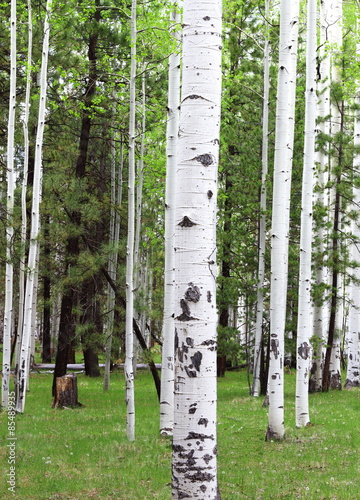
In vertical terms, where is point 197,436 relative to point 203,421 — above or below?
below

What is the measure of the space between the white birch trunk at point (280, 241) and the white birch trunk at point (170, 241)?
163 centimetres

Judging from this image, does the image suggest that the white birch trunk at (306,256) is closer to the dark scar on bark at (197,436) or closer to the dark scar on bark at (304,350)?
the dark scar on bark at (304,350)

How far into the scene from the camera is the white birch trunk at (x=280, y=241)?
8.57 m

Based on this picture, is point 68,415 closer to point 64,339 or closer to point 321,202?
point 64,339

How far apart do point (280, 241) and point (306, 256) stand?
4.75 feet

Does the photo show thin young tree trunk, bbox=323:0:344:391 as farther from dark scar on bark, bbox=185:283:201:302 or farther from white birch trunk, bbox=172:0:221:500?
dark scar on bark, bbox=185:283:201:302

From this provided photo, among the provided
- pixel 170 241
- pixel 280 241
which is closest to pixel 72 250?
pixel 170 241

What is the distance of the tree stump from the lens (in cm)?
1317

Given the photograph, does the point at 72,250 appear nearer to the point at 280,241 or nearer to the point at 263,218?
the point at 263,218

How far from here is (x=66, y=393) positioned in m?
13.2

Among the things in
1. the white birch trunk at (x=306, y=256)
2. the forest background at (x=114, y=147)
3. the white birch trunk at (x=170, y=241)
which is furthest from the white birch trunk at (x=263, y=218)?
the white birch trunk at (x=170, y=241)

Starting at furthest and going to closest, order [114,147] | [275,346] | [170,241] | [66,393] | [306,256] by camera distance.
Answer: [114,147]
[66,393]
[306,256]
[170,241]
[275,346]

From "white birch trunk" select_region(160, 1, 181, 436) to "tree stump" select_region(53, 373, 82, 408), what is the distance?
4.62 meters

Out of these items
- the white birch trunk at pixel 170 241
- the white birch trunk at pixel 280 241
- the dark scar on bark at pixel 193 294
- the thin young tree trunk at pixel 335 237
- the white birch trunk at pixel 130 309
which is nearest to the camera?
the dark scar on bark at pixel 193 294
